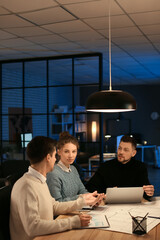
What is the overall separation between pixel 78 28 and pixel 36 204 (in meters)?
2.83

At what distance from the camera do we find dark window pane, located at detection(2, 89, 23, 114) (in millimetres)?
8000

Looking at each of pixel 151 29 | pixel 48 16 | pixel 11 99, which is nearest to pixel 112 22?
pixel 151 29

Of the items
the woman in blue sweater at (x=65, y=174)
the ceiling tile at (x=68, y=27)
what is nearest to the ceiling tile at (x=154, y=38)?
the ceiling tile at (x=68, y=27)

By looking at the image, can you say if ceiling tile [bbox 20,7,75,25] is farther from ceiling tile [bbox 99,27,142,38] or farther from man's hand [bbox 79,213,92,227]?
man's hand [bbox 79,213,92,227]

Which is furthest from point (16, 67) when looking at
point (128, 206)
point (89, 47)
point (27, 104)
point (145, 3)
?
point (128, 206)

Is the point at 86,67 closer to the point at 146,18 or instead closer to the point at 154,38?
the point at 154,38

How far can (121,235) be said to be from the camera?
202 centimetres

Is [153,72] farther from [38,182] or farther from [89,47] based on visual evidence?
[38,182]

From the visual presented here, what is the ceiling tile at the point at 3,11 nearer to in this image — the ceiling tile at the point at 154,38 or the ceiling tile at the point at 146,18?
the ceiling tile at the point at 146,18

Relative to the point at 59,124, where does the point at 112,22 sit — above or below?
above

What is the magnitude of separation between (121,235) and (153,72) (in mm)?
7154

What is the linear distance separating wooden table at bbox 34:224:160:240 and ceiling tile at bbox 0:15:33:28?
8.62 ft

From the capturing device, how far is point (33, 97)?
9148mm

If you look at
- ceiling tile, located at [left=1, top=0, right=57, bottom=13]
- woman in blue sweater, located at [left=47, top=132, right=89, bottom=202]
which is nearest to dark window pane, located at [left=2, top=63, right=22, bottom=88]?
ceiling tile, located at [left=1, top=0, right=57, bottom=13]
